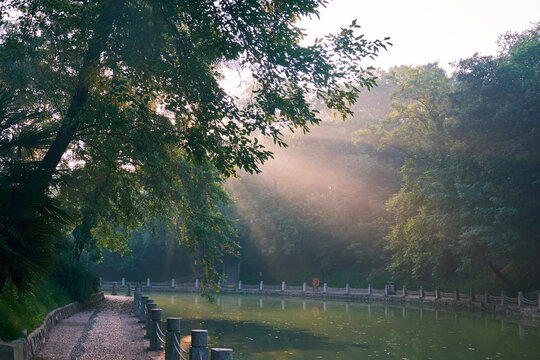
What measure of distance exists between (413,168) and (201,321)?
20.5 metres

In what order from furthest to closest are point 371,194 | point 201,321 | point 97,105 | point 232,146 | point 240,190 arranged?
point 240,190 → point 371,194 → point 201,321 → point 97,105 → point 232,146

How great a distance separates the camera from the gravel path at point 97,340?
41.4ft

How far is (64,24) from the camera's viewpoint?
13.6m

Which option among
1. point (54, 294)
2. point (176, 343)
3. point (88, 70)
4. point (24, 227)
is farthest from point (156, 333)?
point (54, 294)

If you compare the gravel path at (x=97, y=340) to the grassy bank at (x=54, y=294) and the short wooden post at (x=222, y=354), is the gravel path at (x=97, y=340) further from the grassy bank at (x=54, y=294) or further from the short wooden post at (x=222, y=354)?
the short wooden post at (x=222, y=354)

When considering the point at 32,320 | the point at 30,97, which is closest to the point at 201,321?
the point at 32,320

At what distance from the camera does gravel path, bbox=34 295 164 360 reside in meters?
12.6

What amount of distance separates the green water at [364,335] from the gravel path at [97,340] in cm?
277

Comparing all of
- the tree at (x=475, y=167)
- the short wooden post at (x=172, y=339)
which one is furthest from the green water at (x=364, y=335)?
the tree at (x=475, y=167)

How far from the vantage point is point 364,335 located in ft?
67.7

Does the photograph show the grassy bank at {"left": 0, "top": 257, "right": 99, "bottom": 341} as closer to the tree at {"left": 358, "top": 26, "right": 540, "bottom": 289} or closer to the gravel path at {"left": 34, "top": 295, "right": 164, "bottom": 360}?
the gravel path at {"left": 34, "top": 295, "right": 164, "bottom": 360}

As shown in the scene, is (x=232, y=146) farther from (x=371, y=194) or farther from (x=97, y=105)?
(x=371, y=194)

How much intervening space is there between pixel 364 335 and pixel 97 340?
1049cm

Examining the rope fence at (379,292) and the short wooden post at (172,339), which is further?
the rope fence at (379,292)
